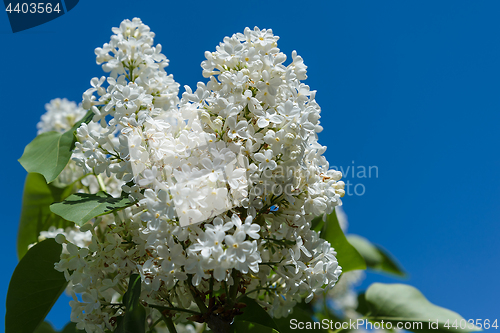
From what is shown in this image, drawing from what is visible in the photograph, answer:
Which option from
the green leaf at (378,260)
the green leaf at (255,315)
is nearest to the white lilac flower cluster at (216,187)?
the green leaf at (255,315)

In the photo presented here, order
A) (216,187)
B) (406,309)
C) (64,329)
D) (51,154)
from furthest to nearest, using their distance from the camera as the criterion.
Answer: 1. (406,309)
2. (64,329)
3. (51,154)
4. (216,187)

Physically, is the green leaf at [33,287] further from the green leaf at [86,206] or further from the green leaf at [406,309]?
the green leaf at [406,309]

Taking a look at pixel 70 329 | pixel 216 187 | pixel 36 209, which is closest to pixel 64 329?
pixel 70 329

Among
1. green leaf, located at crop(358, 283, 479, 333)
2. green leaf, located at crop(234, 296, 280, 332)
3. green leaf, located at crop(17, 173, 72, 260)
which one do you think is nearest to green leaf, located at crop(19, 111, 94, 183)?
green leaf, located at crop(17, 173, 72, 260)

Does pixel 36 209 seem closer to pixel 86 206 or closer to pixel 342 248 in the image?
pixel 86 206

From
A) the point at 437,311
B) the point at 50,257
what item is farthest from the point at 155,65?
the point at 437,311

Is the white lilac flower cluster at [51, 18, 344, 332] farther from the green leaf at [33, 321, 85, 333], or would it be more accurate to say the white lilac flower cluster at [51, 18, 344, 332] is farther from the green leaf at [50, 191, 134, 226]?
the green leaf at [33, 321, 85, 333]
